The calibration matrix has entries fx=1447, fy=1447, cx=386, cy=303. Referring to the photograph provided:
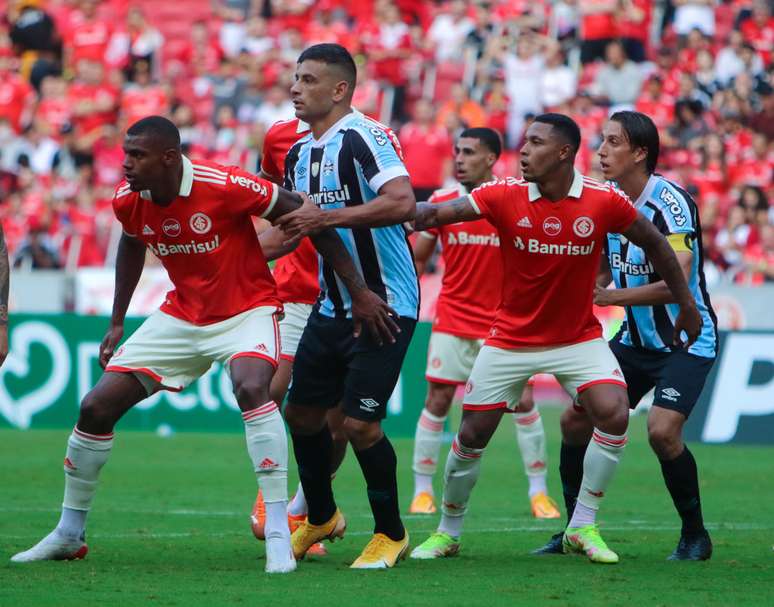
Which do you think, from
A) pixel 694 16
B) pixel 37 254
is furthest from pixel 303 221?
pixel 694 16

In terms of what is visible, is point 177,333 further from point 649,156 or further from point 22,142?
point 22,142

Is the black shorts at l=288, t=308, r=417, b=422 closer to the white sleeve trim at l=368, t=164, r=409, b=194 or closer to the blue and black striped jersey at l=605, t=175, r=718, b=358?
the white sleeve trim at l=368, t=164, r=409, b=194

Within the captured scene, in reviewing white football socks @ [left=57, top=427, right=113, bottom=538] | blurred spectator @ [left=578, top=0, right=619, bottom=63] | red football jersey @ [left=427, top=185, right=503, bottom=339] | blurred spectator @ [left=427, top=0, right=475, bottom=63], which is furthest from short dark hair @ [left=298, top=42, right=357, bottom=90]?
blurred spectator @ [left=427, top=0, right=475, bottom=63]

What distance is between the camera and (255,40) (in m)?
26.1

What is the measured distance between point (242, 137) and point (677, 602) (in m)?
18.3

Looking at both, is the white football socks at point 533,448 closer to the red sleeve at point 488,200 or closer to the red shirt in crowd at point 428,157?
the red sleeve at point 488,200

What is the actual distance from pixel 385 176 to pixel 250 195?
0.71m

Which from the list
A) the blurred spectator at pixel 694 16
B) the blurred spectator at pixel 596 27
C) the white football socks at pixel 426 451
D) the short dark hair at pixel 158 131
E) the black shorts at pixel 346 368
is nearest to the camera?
the short dark hair at pixel 158 131

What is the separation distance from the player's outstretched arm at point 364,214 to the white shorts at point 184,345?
1.80 feet

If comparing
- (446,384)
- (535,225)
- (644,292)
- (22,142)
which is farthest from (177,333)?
(22,142)

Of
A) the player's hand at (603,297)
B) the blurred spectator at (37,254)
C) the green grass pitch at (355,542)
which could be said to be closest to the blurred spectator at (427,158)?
the blurred spectator at (37,254)

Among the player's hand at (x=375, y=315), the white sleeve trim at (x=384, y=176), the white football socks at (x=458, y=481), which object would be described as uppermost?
the white sleeve trim at (x=384, y=176)

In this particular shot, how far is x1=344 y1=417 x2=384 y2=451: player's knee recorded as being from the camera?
7707 mm

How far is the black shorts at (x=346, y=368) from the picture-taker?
25.2 ft
